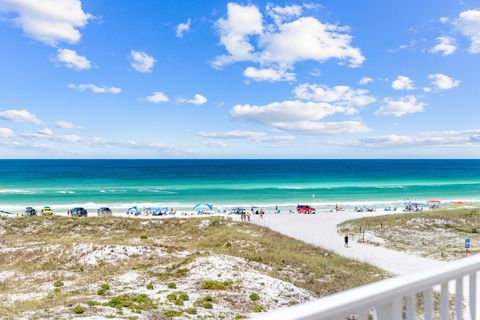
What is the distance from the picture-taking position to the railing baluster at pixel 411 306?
2109mm

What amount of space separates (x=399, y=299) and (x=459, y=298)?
0.92m

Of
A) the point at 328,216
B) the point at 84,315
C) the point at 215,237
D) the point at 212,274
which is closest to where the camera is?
the point at 84,315

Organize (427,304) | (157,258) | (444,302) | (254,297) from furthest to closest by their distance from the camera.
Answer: (157,258)
(254,297)
(444,302)
(427,304)

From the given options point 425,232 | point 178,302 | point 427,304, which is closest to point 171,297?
point 178,302

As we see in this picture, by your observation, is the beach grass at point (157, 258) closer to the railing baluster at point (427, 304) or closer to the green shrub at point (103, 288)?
the green shrub at point (103, 288)

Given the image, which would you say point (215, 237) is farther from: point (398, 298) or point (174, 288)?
point (398, 298)

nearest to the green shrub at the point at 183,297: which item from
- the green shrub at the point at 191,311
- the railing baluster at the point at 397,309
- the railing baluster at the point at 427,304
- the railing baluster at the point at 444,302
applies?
the green shrub at the point at 191,311

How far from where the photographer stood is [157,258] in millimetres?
22391

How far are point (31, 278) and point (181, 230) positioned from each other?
17.2 m

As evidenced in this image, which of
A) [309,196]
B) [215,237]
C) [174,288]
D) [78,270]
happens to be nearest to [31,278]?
[78,270]

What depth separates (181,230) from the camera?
3588cm

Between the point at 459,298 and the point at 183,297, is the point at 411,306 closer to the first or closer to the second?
the point at 459,298

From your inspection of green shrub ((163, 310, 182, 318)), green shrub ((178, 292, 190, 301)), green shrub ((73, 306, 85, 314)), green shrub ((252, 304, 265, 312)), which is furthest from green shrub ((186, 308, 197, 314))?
green shrub ((73, 306, 85, 314))

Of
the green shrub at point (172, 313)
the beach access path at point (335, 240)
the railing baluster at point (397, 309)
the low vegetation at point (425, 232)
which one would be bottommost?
the beach access path at point (335, 240)
